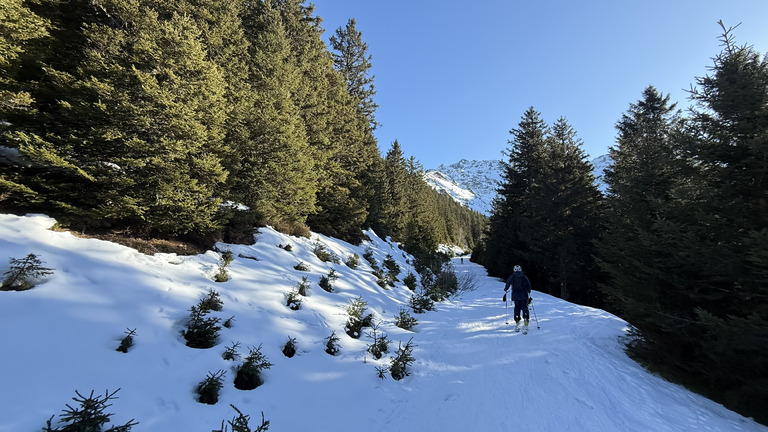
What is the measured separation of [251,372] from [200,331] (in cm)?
117

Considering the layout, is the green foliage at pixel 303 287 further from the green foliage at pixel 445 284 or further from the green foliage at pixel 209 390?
the green foliage at pixel 445 284

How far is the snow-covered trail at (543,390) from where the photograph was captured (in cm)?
438

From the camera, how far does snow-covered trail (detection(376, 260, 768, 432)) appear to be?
14.4ft

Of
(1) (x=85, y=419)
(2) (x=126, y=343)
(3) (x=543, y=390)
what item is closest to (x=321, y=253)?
(2) (x=126, y=343)

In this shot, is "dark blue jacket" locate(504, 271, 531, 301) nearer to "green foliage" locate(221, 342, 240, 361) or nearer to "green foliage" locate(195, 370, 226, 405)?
A: "green foliage" locate(221, 342, 240, 361)

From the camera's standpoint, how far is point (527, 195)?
26000 mm

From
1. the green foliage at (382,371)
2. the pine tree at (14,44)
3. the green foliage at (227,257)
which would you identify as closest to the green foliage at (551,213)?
the green foliage at (382,371)

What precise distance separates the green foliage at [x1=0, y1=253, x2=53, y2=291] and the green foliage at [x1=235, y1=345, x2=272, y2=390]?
10.5 ft

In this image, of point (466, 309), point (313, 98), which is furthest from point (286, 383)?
point (313, 98)

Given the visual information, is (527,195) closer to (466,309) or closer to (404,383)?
(466,309)

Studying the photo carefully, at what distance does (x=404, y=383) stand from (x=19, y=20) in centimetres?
1178

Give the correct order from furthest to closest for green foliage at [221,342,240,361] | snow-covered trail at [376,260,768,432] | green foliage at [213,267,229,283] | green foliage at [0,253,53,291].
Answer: green foliage at [213,267,229,283] < green foliage at [221,342,240,361] < snow-covered trail at [376,260,768,432] < green foliage at [0,253,53,291]

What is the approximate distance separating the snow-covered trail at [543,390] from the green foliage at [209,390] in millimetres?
2415

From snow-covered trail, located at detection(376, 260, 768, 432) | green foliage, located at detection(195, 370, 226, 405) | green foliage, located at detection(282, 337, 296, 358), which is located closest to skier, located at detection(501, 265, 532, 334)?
snow-covered trail, located at detection(376, 260, 768, 432)
